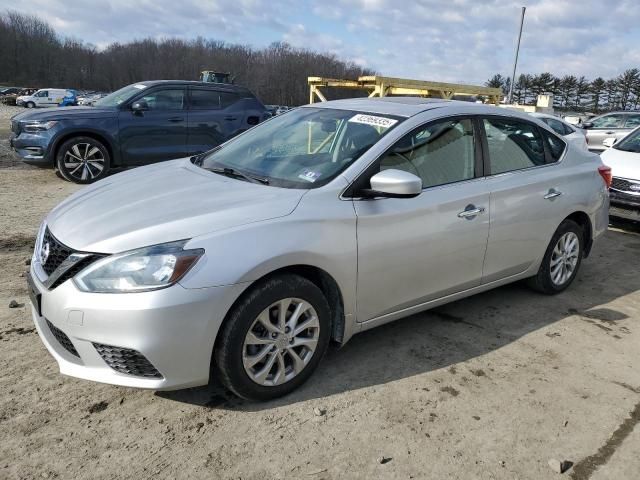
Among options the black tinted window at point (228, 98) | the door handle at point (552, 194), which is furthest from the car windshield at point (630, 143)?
the black tinted window at point (228, 98)

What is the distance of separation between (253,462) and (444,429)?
101 centimetres

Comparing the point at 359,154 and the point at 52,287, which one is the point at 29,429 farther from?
the point at 359,154

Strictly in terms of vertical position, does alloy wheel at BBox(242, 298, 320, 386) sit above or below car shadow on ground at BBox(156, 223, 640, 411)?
above

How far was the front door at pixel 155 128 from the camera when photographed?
29.1 ft

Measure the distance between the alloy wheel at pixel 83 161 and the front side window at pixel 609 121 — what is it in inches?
520

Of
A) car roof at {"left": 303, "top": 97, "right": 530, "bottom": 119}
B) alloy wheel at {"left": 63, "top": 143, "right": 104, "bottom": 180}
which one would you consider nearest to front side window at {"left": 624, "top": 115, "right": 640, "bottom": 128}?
car roof at {"left": 303, "top": 97, "right": 530, "bottom": 119}

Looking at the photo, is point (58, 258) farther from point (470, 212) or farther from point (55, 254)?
point (470, 212)

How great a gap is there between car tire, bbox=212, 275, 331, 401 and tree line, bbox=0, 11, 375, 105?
294 feet

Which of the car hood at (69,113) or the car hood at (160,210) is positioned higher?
the car hood at (69,113)

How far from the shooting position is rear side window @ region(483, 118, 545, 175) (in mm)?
3939

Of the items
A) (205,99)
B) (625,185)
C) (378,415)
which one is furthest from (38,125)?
(625,185)

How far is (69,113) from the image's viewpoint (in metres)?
8.52

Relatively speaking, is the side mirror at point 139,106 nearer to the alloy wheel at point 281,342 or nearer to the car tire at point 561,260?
the car tire at point 561,260

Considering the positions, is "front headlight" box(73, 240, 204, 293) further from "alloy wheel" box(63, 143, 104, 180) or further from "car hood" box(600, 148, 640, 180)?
"alloy wheel" box(63, 143, 104, 180)
